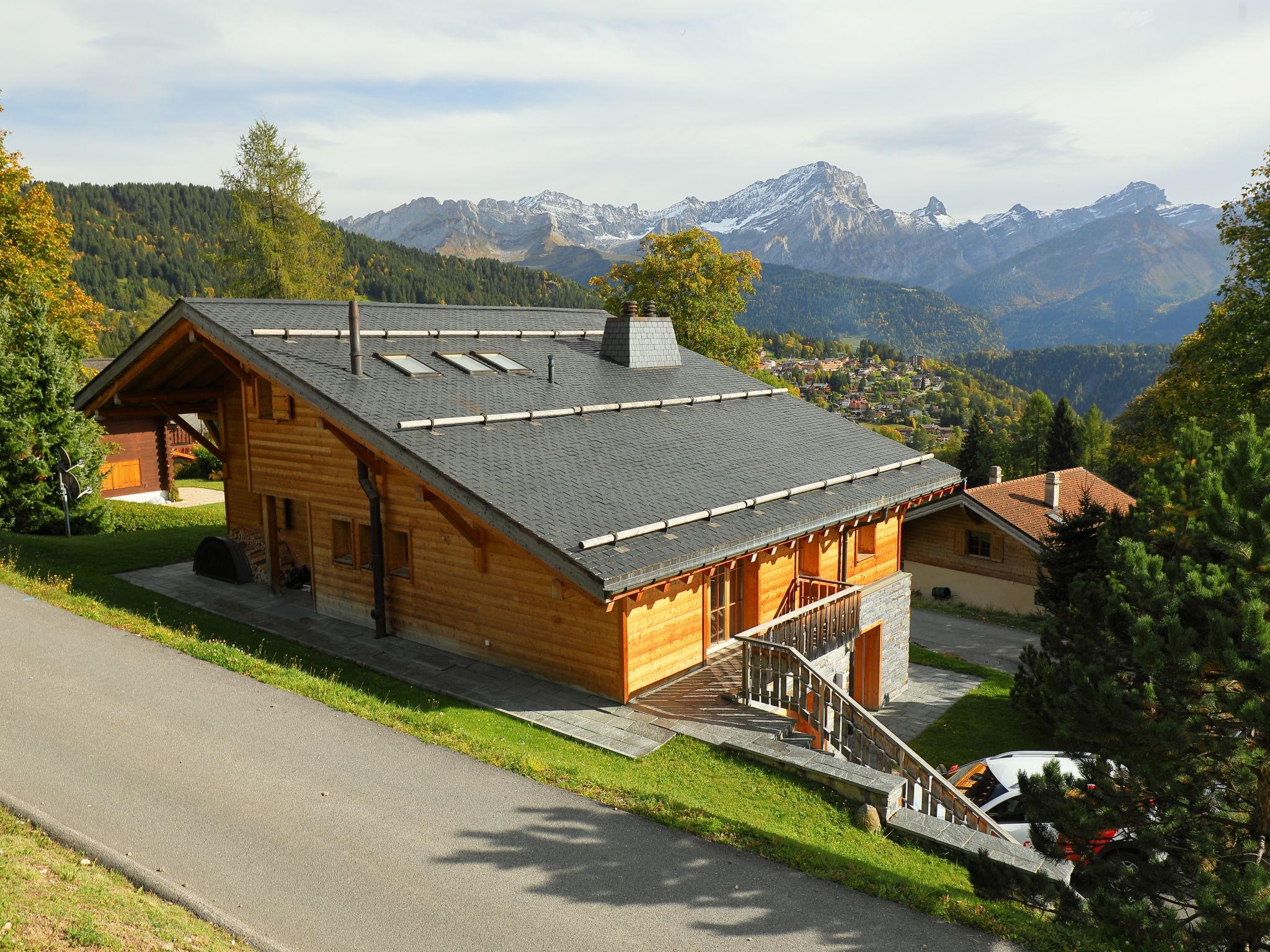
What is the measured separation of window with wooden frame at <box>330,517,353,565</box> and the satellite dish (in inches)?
459

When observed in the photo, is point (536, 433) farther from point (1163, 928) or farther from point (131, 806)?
point (1163, 928)

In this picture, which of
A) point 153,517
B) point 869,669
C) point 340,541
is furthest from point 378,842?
point 153,517

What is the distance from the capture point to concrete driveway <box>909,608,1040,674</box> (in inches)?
1027

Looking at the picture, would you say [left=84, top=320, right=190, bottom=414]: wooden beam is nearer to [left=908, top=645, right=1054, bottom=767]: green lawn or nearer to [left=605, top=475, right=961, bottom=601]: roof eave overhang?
[left=605, top=475, right=961, bottom=601]: roof eave overhang

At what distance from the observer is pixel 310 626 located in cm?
1559

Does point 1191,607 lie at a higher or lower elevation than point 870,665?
higher

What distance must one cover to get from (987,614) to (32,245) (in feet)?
128

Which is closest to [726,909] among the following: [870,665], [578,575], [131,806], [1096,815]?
[1096,815]

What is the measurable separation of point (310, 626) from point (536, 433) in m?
5.38

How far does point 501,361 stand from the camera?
18109 millimetres

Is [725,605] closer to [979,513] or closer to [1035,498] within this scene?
[979,513]

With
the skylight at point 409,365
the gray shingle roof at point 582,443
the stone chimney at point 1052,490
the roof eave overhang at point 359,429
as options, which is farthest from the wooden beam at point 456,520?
Result: the stone chimney at point 1052,490

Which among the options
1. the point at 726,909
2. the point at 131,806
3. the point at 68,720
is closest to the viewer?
the point at 726,909

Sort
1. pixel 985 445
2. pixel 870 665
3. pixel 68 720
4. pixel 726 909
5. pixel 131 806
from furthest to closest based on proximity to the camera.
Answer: pixel 985 445 → pixel 870 665 → pixel 68 720 → pixel 131 806 → pixel 726 909
